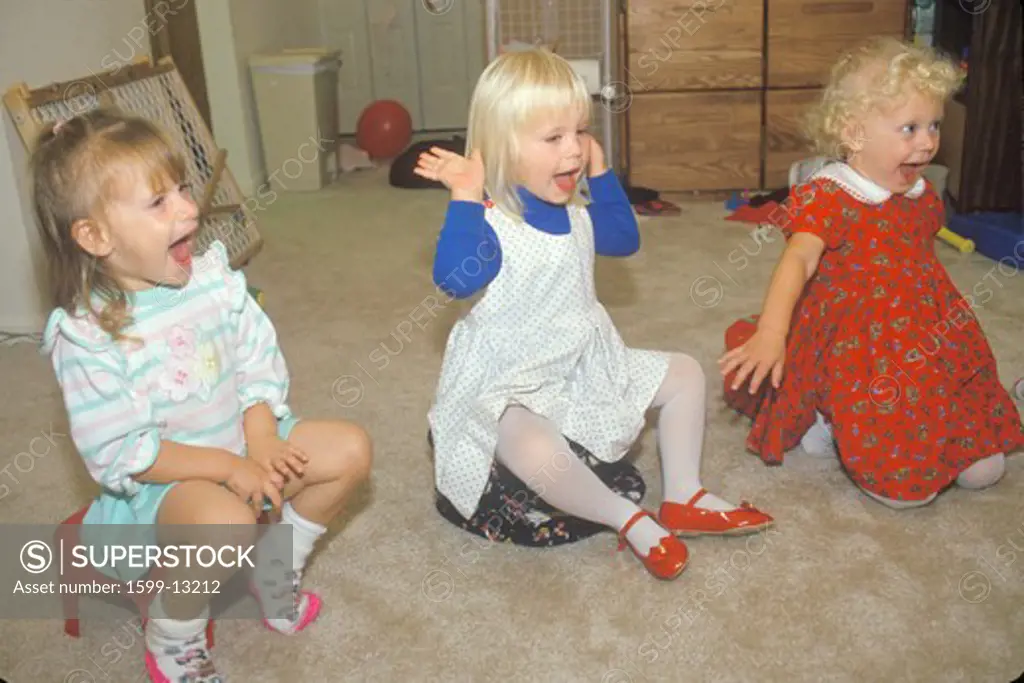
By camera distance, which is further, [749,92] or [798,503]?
[749,92]

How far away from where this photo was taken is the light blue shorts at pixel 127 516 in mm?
1090

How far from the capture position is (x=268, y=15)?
3736 millimetres

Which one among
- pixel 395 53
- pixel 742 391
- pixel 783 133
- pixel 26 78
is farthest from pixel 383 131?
pixel 742 391

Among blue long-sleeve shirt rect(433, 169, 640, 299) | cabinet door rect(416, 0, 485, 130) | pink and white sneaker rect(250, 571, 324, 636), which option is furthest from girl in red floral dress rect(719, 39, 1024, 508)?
cabinet door rect(416, 0, 485, 130)

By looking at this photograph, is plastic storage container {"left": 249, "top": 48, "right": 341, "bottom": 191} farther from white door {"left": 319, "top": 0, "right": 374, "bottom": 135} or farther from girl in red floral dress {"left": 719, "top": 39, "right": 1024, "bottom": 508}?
girl in red floral dress {"left": 719, "top": 39, "right": 1024, "bottom": 508}

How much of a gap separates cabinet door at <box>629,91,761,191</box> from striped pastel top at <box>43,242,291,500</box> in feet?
6.87

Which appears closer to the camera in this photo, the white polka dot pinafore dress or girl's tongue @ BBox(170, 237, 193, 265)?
Result: girl's tongue @ BBox(170, 237, 193, 265)

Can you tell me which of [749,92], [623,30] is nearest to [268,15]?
[623,30]

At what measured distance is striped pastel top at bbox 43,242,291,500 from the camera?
104cm

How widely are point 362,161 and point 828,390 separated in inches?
109

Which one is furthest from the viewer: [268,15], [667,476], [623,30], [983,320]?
[268,15]

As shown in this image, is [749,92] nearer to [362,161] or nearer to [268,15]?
[362,161]

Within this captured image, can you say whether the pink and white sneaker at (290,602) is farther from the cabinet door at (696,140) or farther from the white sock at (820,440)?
the cabinet door at (696,140)

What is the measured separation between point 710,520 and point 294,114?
263 cm
